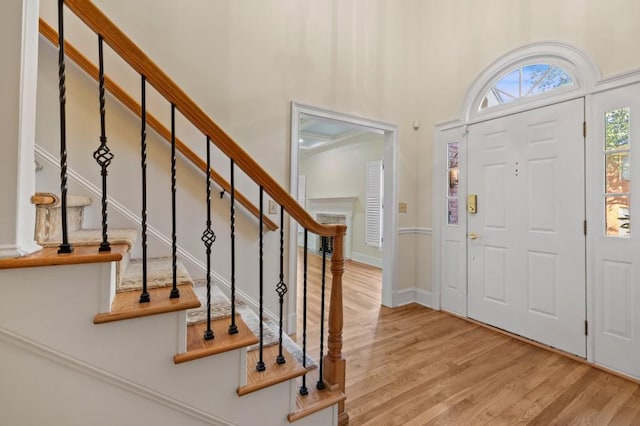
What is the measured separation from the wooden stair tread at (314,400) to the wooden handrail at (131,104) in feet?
4.51

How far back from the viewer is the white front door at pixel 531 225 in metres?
2.33

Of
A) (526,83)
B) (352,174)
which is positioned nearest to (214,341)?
(526,83)

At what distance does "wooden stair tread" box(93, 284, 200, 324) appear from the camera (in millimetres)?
1016

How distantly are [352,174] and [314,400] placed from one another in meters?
5.12

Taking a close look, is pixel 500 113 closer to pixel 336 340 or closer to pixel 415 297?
pixel 415 297

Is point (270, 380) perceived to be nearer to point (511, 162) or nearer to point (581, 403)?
point (581, 403)

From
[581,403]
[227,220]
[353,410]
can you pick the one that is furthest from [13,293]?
[581,403]

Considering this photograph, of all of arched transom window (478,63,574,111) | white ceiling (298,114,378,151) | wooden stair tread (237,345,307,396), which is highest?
white ceiling (298,114,378,151)

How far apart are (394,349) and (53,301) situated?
7.48 feet

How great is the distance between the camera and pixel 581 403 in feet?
5.82

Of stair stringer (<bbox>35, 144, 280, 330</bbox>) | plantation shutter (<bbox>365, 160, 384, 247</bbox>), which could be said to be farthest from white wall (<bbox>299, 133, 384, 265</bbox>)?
stair stringer (<bbox>35, 144, 280, 330</bbox>)

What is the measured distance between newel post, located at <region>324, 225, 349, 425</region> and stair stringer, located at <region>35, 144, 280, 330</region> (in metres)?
0.98

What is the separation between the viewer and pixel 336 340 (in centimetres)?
156

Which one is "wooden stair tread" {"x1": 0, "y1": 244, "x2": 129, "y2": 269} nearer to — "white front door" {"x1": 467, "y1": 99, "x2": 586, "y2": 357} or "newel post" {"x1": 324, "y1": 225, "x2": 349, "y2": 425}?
"newel post" {"x1": 324, "y1": 225, "x2": 349, "y2": 425}
